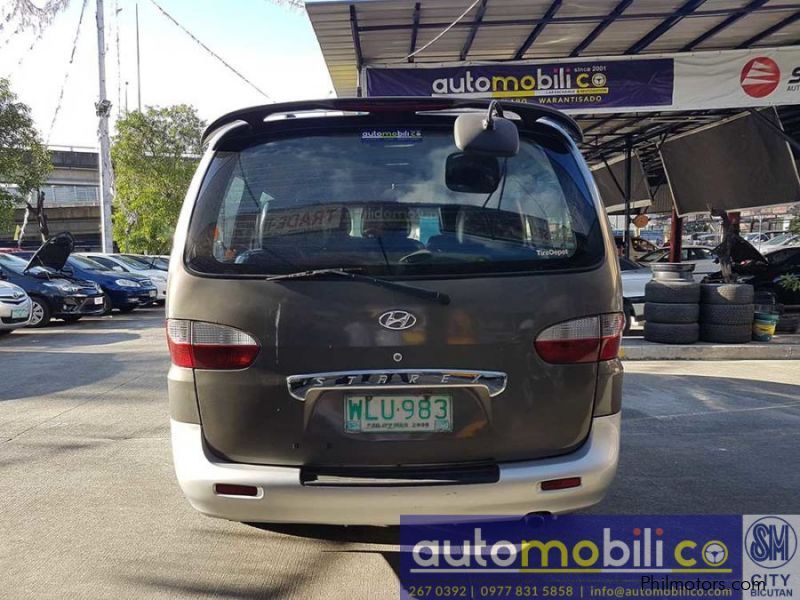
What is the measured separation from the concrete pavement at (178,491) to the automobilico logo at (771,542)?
7.7 inches

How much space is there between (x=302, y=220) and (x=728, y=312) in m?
7.58

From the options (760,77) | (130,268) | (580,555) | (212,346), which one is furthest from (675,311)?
(130,268)

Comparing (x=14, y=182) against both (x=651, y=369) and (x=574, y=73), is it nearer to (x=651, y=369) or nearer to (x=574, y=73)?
(x=574, y=73)

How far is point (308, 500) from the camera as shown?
244cm

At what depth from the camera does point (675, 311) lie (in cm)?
843

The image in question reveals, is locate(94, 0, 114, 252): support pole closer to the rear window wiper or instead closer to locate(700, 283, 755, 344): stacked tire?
locate(700, 283, 755, 344): stacked tire

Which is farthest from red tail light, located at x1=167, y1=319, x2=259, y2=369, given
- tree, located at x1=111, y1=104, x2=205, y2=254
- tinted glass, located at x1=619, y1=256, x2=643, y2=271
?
tree, located at x1=111, y1=104, x2=205, y2=254

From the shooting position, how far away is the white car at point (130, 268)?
1566 cm

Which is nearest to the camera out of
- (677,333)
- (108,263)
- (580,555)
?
(580,555)

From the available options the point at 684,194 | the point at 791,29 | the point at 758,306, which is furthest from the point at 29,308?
the point at 684,194

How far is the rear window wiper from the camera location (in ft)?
8.09

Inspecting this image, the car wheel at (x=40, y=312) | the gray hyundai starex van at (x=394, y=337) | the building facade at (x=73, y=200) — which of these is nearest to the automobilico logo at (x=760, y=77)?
the gray hyundai starex van at (x=394, y=337)

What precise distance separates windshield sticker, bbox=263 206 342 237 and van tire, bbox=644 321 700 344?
703 cm

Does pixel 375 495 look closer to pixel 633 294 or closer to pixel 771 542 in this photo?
pixel 771 542
